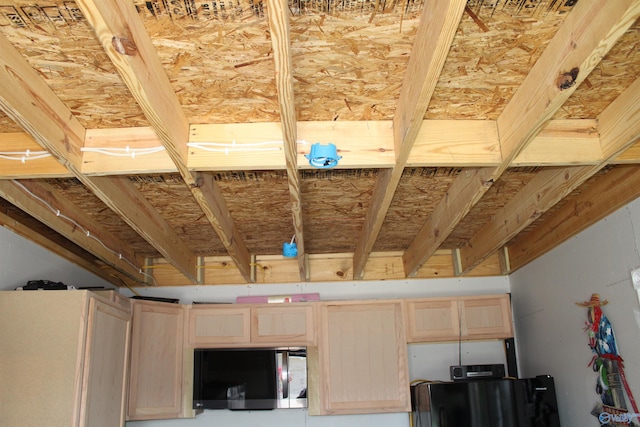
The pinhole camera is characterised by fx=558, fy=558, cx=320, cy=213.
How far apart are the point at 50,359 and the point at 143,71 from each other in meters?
1.69

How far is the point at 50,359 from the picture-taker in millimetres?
2666

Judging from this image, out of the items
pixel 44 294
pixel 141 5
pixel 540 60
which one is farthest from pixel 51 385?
pixel 540 60

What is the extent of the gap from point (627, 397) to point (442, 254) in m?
1.77

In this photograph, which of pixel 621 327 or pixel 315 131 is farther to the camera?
pixel 621 327

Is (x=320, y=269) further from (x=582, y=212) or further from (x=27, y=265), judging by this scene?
(x=27, y=265)

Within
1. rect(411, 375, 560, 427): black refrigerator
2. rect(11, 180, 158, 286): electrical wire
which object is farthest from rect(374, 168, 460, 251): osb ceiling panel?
rect(11, 180, 158, 286): electrical wire

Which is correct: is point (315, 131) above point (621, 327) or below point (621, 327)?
above

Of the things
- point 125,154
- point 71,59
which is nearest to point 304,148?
point 125,154

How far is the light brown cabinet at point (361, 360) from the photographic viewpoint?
12.3 feet

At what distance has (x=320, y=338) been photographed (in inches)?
152

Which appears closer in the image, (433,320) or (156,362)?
(156,362)

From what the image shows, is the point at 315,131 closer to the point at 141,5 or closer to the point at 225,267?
the point at 141,5

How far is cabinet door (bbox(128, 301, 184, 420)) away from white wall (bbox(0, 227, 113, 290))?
0.53 metres

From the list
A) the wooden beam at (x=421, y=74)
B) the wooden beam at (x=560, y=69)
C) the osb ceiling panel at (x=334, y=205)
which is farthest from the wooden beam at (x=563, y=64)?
the osb ceiling panel at (x=334, y=205)
